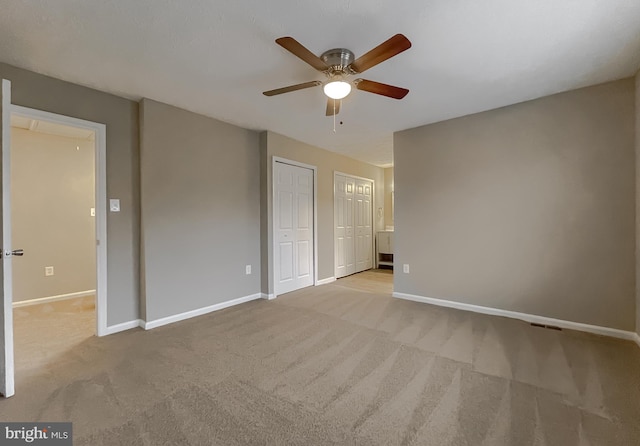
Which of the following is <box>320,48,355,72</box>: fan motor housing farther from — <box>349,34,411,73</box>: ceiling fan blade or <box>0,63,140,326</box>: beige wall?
<box>0,63,140,326</box>: beige wall

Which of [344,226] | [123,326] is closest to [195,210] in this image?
[123,326]

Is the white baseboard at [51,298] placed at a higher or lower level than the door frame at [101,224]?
lower

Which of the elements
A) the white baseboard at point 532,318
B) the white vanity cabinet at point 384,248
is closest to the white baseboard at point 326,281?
the white baseboard at point 532,318

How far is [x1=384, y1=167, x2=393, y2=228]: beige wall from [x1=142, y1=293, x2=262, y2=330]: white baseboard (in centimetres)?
394

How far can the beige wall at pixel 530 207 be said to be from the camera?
270 centimetres

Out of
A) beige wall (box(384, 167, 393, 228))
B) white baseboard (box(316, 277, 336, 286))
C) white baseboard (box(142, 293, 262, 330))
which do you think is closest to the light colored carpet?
white baseboard (box(142, 293, 262, 330))

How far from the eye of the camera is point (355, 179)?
5906 millimetres

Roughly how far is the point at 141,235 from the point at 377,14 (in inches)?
116

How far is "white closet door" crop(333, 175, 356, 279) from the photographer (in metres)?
5.42

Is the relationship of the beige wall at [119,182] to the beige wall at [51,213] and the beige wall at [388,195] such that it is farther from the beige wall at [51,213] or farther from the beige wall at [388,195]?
the beige wall at [388,195]

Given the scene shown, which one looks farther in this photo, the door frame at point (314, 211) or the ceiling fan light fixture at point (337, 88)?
the door frame at point (314, 211)

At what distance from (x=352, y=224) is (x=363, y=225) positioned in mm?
463

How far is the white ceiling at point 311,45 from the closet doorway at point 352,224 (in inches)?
99.9

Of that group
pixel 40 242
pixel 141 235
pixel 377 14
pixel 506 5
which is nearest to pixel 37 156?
pixel 40 242
